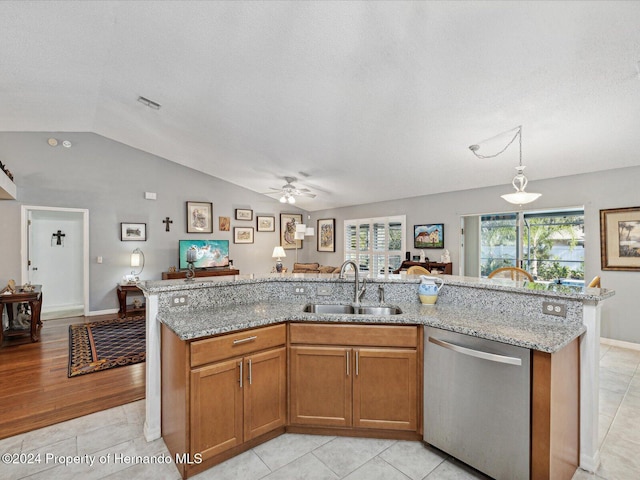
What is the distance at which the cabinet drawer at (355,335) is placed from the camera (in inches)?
82.9

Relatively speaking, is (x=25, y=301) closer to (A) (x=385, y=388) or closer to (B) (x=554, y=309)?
(A) (x=385, y=388)

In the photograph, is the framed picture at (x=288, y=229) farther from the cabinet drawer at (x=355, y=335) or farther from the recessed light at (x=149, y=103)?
the cabinet drawer at (x=355, y=335)

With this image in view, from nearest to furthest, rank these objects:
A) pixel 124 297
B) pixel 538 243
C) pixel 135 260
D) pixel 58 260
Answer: pixel 538 243 < pixel 124 297 < pixel 135 260 < pixel 58 260

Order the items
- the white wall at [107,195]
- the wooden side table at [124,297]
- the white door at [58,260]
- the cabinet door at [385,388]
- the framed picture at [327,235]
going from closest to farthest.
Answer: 1. the cabinet door at [385,388]
2. the white wall at [107,195]
3. the wooden side table at [124,297]
4. the white door at [58,260]
5. the framed picture at [327,235]

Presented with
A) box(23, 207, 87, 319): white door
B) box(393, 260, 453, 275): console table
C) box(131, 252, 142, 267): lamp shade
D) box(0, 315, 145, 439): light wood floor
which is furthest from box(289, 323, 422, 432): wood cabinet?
box(23, 207, 87, 319): white door

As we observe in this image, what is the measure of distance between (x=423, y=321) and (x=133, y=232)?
6.22 m

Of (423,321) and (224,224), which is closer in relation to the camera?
(423,321)

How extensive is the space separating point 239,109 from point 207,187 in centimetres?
367

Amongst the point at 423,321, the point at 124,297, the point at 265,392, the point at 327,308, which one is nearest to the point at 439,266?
the point at 327,308

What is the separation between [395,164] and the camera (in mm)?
5141

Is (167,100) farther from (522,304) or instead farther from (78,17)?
(522,304)

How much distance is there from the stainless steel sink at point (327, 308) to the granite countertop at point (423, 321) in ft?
0.35

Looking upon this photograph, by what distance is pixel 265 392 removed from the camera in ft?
6.89

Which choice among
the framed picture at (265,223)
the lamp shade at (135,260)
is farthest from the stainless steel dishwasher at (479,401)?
the framed picture at (265,223)
